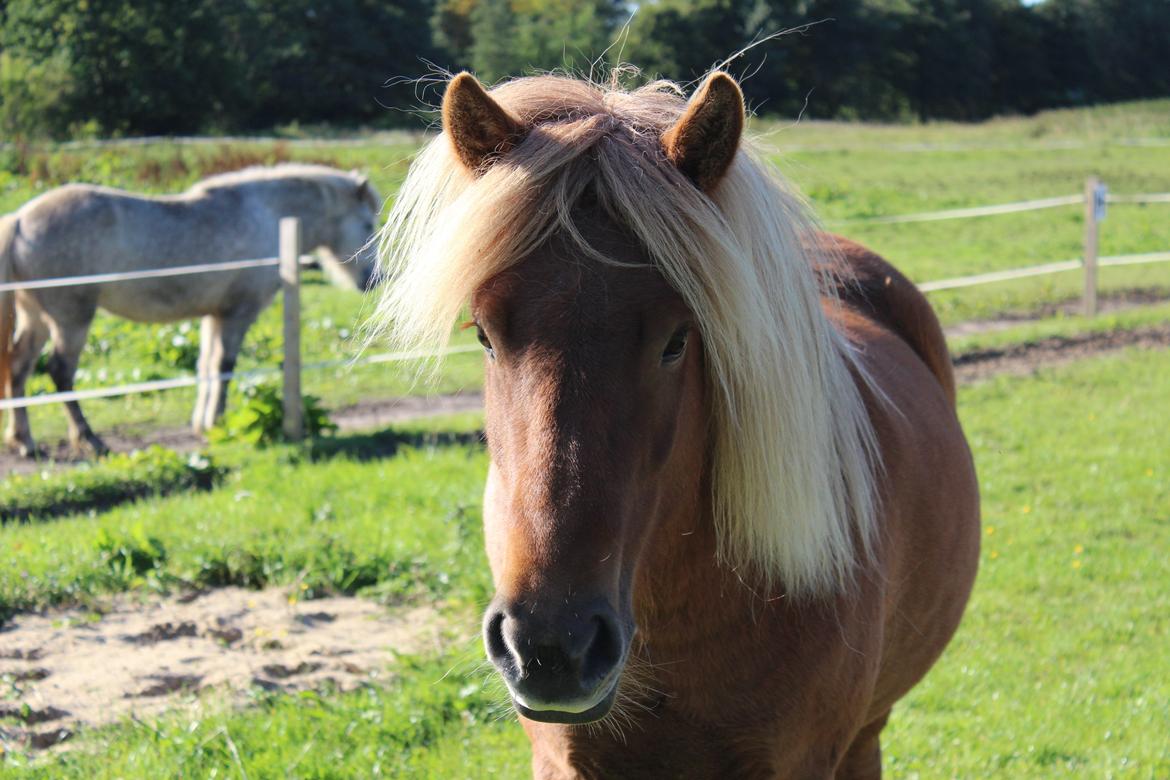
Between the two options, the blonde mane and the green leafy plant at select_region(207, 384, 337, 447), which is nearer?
the blonde mane

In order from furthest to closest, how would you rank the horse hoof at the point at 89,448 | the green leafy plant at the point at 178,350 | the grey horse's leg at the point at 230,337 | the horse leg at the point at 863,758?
the green leafy plant at the point at 178,350
the grey horse's leg at the point at 230,337
the horse hoof at the point at 89,448
the horse leg at the point at 863,758

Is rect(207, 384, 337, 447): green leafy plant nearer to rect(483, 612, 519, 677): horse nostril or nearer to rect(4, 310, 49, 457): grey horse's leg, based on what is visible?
rect(4, 310, 49, 457): grey horse's leg

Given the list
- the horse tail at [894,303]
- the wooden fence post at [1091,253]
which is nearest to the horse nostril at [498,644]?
the horse tail at [894,303]

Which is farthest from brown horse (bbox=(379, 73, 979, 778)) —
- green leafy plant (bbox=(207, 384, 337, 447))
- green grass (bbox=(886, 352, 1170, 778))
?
green leafy plant (bbox=(207, 384, 337, 447))

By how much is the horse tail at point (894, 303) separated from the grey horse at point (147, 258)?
4.13m

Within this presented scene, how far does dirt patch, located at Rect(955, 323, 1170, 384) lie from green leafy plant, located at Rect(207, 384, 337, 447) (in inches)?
187

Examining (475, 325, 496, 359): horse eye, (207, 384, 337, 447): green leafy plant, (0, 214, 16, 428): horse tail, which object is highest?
(475, 325, 496, 359): horse eye

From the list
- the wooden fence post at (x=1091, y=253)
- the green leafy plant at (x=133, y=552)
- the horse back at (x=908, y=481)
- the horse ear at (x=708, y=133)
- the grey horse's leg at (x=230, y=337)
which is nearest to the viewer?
the horse ear at (x=708, y=133)

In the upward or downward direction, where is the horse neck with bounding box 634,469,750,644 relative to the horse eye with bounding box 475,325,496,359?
downward

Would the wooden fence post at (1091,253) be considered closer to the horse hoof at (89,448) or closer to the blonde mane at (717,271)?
the horse hoof at (89,448)

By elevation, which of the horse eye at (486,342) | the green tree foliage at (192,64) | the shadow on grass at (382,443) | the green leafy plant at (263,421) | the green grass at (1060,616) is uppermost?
the green tree foliage at (192,64)

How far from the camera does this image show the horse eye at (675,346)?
1.78 m

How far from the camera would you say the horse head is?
61.1 inches

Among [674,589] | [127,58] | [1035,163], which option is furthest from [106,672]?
[127,58]
